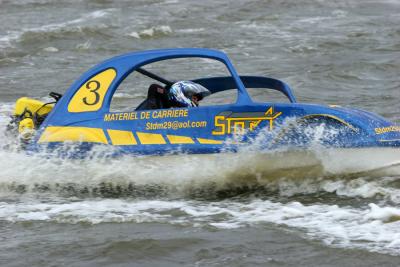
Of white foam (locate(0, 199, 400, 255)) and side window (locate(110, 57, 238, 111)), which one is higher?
side window (locate(110, 57, 238, 111))

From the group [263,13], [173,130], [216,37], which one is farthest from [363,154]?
[263,13]

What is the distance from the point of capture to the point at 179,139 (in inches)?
357

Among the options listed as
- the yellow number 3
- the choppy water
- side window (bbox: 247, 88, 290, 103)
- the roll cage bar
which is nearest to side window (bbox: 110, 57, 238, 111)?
side window (bbox: 247, 88, 290, 103)

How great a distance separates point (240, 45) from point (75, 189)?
13798 millimetres

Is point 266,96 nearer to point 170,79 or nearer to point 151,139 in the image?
point 170,79

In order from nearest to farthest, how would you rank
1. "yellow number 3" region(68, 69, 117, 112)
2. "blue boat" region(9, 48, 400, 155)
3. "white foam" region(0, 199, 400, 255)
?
"white foam" region(0, 199, 400, 255)
"blue boat" region(9, 48, 400, 155)
"yellow number 3" region(68, 69, 117, 112)

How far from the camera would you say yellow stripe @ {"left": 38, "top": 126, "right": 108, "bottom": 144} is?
9.26 meters

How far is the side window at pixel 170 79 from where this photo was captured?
1559 cm

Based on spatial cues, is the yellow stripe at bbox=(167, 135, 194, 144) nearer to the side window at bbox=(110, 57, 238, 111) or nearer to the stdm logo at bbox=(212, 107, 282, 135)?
the stdm logo at bbox=(212, 107, 282, 135)

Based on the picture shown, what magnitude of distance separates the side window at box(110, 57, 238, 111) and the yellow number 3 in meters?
5.58

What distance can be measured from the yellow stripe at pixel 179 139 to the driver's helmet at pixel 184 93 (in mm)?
518

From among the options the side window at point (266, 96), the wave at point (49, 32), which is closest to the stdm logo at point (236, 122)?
the side window at point (266, 96)

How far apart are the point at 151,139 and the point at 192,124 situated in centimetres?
47

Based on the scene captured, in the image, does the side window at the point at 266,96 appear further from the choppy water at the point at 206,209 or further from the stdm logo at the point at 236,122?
the stdm logo at the point at 236,122
